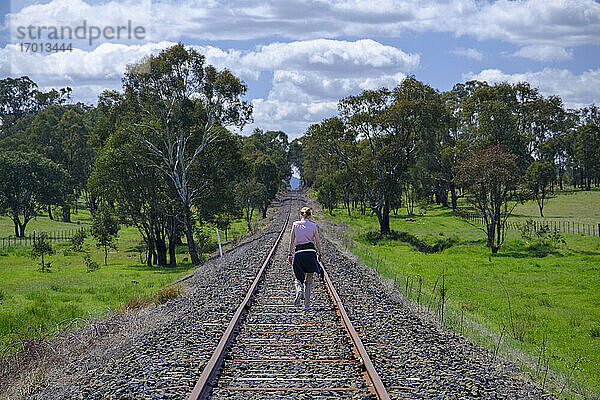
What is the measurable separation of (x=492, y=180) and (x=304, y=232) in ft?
88.3

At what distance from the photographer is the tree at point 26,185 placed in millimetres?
60125

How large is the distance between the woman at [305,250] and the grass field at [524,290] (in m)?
3.11

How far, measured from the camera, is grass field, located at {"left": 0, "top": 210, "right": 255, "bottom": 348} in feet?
52.7

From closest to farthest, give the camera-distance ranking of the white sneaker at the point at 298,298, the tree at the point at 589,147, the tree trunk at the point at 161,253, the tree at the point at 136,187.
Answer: the white sneaker at the point at 298,298 → the tree at the point at 136,187 → the tree trunk at the point at 161,253 → the tree at the point at 589,147

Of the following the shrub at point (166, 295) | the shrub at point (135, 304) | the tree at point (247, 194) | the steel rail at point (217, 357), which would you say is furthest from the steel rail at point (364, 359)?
the tree at point (247, 194)

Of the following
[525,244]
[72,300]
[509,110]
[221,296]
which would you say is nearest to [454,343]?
[221,296]

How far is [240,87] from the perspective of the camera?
122 ft

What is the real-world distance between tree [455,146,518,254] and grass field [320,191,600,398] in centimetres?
186

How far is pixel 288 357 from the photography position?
813 centimetres

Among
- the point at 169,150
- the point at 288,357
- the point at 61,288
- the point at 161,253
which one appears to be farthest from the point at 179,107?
the point at 288,357

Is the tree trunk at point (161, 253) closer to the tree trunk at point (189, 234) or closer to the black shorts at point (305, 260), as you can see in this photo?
the tree trunk at point (189, 234)

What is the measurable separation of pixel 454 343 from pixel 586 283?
15819mm

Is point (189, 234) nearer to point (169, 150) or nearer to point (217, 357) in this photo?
point (169, 150)

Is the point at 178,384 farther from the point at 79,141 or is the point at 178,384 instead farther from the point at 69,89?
the point at 69,89
